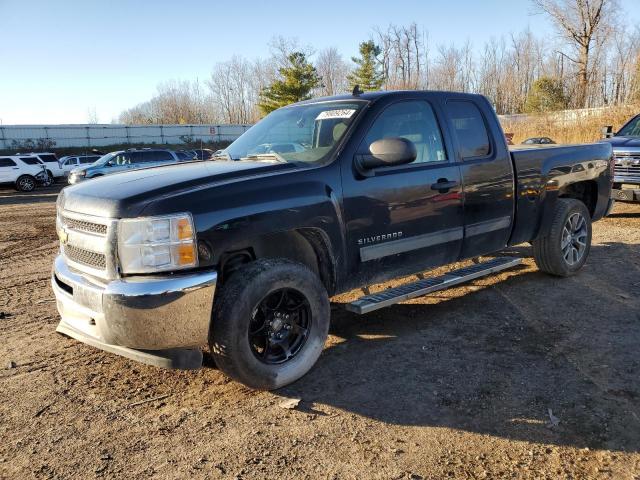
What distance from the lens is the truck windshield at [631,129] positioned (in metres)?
11.0

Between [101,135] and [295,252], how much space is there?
50225 millimetres

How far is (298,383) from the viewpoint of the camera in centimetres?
356

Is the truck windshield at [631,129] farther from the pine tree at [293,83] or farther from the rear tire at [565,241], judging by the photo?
the pine tree at [293,83]

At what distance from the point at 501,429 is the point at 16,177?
27.0 metres

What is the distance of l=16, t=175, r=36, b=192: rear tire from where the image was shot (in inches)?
976

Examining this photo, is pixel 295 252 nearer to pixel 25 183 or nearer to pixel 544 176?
pixel 544 176

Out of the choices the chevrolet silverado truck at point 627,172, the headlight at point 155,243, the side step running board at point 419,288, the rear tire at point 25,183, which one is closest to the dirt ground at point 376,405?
the side step running board at point 419,288

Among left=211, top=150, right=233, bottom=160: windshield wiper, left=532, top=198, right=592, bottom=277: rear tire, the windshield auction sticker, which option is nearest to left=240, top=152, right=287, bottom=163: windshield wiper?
left=211, top=150, right=233, bottom=160: windshield wiper

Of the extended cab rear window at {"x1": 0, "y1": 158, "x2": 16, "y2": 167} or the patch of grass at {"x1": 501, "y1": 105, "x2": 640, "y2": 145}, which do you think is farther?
the extended cab rear window at {"x1": 0, "y1": 158, "x2": 16, "y2": 167}

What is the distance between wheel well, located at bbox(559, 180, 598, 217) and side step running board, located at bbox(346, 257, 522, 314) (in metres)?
1.55

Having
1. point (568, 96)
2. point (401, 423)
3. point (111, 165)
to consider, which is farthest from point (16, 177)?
point (568, 96)

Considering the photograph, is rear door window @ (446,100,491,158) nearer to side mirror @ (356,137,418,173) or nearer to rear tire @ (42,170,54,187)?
side mirror @ (356,137,418,173)

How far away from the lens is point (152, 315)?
2924 mm

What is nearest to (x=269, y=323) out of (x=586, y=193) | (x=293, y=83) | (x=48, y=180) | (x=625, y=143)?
(x=586, y=193)
